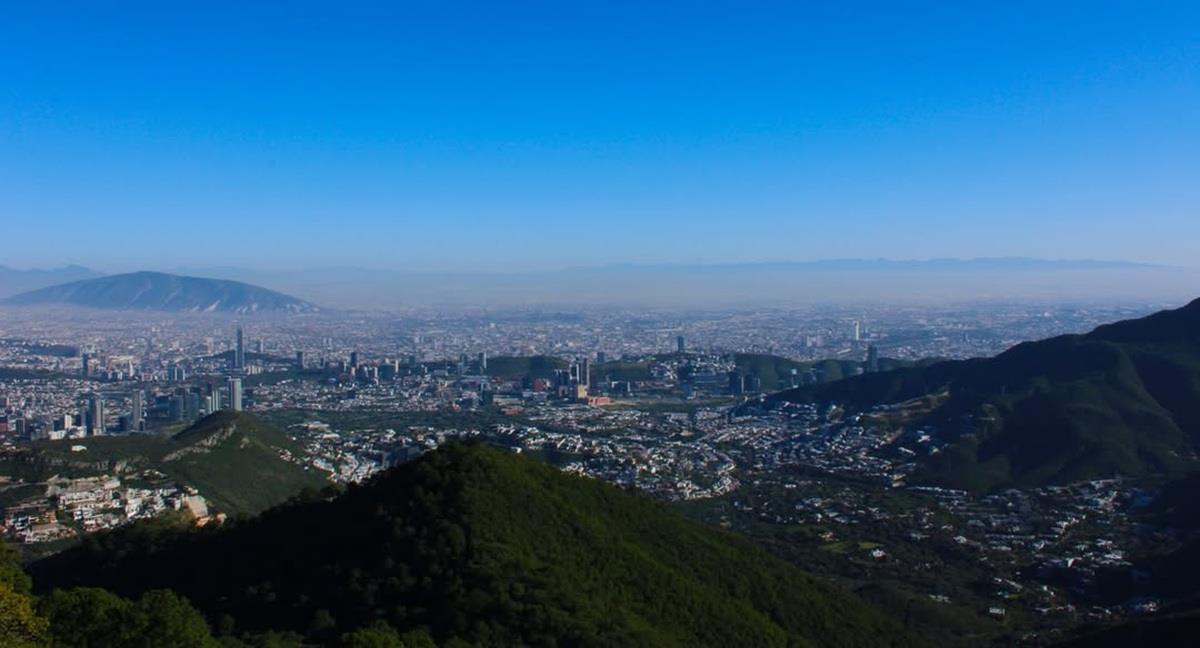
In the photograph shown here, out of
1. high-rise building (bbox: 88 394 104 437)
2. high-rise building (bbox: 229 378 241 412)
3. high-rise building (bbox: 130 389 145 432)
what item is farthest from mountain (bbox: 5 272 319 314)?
high-rise building (bbox: 88 394 104 437)

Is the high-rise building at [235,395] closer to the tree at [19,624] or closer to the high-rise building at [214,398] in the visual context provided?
the high-rise building at [214,398]

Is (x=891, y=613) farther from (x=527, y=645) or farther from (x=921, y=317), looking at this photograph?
(x=921, y=317)

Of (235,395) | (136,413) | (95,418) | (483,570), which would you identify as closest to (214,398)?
(235,395)

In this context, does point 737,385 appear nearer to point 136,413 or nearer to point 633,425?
point 633,425

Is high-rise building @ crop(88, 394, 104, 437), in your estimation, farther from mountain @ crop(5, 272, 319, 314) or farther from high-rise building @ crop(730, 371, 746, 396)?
mountain @ crop(5, 272, 319, 314)

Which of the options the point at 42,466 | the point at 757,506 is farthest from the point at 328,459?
the point at 757,506
